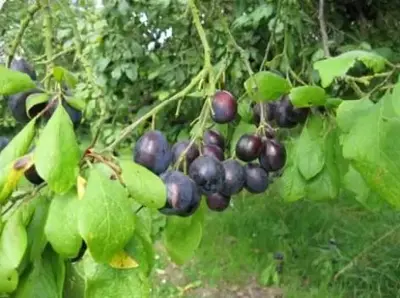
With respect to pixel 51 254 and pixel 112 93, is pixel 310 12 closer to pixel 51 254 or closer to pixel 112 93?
pixel 112 93

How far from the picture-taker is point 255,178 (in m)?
0.94

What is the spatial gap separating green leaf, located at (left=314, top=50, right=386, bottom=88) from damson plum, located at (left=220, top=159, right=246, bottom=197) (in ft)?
0.48

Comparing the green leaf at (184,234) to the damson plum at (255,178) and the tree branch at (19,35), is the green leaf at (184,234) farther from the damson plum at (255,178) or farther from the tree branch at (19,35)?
the tree branch at (19,35)

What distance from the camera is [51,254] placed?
0.73 meters

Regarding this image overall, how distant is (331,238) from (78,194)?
9.58 ft

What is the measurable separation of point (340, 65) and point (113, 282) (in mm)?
368

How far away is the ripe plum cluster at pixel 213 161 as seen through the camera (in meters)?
0.75

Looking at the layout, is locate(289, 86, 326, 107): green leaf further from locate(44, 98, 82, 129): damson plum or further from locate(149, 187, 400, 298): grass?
locate(149, 187, 400, 298): grass

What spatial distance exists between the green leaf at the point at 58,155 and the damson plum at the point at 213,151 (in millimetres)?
194

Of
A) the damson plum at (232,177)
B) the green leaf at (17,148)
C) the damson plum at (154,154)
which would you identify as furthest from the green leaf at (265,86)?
the green leaf at (17,148)

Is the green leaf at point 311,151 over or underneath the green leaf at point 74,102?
underneath

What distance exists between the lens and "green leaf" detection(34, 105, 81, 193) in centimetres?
64

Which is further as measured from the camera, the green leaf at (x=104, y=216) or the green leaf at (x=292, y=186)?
the green leaf at (x=292, y=186)

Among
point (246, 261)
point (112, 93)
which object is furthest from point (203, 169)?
point (246, 261)
